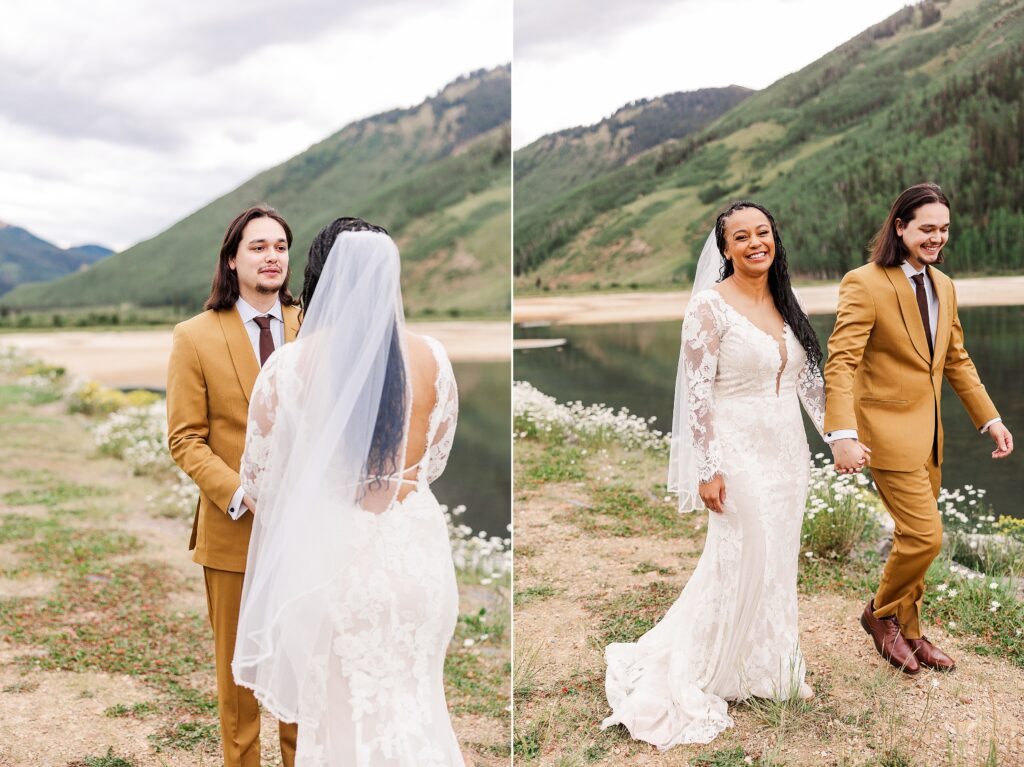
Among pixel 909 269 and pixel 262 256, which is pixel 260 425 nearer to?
pixel 262 256

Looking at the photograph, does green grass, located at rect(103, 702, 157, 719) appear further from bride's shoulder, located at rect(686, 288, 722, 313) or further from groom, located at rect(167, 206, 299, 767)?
bride's shoulder, located at rect(686, 288, 722, 313)

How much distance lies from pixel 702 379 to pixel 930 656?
1.66 metres

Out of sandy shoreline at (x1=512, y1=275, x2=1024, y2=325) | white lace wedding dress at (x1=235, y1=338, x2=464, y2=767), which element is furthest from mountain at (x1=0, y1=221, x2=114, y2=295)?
white lace wedding dress at (x1=235, y1=338, x2=464, y2=767)

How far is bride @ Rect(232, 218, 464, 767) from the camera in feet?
6.81

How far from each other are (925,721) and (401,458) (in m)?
2.38

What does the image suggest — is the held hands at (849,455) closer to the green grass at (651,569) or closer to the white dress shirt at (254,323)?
the white dress shirt at (254,323)

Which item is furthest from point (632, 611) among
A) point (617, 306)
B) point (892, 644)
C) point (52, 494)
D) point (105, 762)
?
point (52, 494)

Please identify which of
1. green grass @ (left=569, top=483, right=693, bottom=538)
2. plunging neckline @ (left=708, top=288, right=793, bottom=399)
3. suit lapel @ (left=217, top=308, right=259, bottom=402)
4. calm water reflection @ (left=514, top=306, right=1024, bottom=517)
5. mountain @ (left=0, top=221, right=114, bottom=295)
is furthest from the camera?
mountain @ (left=0, top=221, right=114, bottom=295)

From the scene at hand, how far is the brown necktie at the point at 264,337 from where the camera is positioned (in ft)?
8.64

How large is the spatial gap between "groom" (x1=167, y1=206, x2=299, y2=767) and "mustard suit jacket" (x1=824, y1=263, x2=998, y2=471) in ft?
6.99

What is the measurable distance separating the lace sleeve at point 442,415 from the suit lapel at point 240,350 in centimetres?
65

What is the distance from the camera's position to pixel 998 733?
3.23 metres

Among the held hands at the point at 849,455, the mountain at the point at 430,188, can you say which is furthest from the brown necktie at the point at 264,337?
the mountain at the point at 430,188

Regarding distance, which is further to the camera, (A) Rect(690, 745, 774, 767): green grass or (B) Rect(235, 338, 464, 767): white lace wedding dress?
(A) Rect(690, 745, 774, 767): green grass
